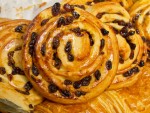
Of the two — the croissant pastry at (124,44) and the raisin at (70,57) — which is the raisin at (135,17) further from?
the raisin at (70,57)

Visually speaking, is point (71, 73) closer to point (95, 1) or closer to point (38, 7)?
point (95, 1)

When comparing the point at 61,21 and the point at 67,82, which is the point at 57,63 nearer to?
the point at 67,82

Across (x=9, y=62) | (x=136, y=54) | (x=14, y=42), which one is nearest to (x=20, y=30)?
(x=14, y=42)

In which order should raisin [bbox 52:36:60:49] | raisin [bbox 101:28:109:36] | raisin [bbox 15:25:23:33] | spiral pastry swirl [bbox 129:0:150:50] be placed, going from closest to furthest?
raisin [bbox 52:36:60:49]
raisin [bbox 101:28:109:36]
raisin [bbox 15:25:23:33]
spiral pastry swirl [bbox 129:0:150:50]

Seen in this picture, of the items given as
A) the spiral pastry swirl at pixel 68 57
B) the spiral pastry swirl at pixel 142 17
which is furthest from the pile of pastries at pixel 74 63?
the spiral pastry swirl at pixel 142 17

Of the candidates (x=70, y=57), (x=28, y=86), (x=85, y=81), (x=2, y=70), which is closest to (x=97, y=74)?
(x=85, y=81)

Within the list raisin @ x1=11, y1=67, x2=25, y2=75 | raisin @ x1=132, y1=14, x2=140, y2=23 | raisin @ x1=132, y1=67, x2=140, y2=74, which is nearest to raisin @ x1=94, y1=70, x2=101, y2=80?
raisin @ x1=132, y1=67, x2=140, y2=74

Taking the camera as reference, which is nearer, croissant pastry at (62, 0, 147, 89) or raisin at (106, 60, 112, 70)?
raisin at (106, 60, 112, 70)

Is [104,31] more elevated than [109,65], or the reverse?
[104,31]

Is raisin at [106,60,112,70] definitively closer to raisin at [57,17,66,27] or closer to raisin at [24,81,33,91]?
raisin at [57,17,66,27]
